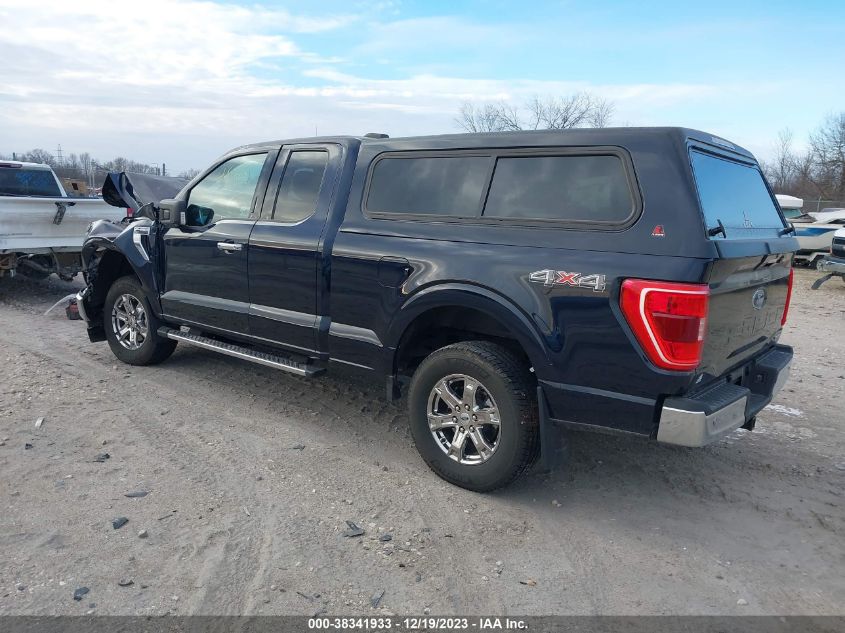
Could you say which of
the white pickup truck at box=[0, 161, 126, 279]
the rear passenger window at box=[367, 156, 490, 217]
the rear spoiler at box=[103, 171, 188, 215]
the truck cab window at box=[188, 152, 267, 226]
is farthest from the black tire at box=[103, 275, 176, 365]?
the white pickup truck at box=[0, 161, 126, 279]

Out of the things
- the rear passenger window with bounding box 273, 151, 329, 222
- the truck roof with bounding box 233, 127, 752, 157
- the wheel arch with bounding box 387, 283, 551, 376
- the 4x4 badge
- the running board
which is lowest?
the running board

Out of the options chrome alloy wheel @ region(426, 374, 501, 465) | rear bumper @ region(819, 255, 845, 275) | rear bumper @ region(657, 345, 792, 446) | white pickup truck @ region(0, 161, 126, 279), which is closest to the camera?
rear bumper @ region(657, 345, 792, 446)

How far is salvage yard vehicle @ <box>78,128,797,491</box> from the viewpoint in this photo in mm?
3072

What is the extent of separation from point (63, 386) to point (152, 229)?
151 cm

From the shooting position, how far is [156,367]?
19.8ft

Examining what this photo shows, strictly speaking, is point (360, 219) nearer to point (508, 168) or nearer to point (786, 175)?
point (508, 168)

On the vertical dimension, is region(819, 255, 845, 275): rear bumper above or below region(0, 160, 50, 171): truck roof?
below

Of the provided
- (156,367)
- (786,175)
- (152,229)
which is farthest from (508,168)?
(786,175)

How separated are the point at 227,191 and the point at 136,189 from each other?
15.2 feet

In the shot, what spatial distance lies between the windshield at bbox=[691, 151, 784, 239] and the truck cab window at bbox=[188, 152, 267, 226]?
3168 mm

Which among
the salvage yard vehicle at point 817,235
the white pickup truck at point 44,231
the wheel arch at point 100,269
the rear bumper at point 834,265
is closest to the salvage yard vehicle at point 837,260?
the rear bumper at point 834,265

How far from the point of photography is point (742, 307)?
A: 11.3 feet

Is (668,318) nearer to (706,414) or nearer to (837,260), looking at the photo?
(706,414)

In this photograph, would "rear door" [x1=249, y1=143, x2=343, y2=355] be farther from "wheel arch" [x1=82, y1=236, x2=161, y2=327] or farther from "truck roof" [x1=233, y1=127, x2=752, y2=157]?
"wheel arch" [x1=82, y1=236, x2=161, y2=327]
